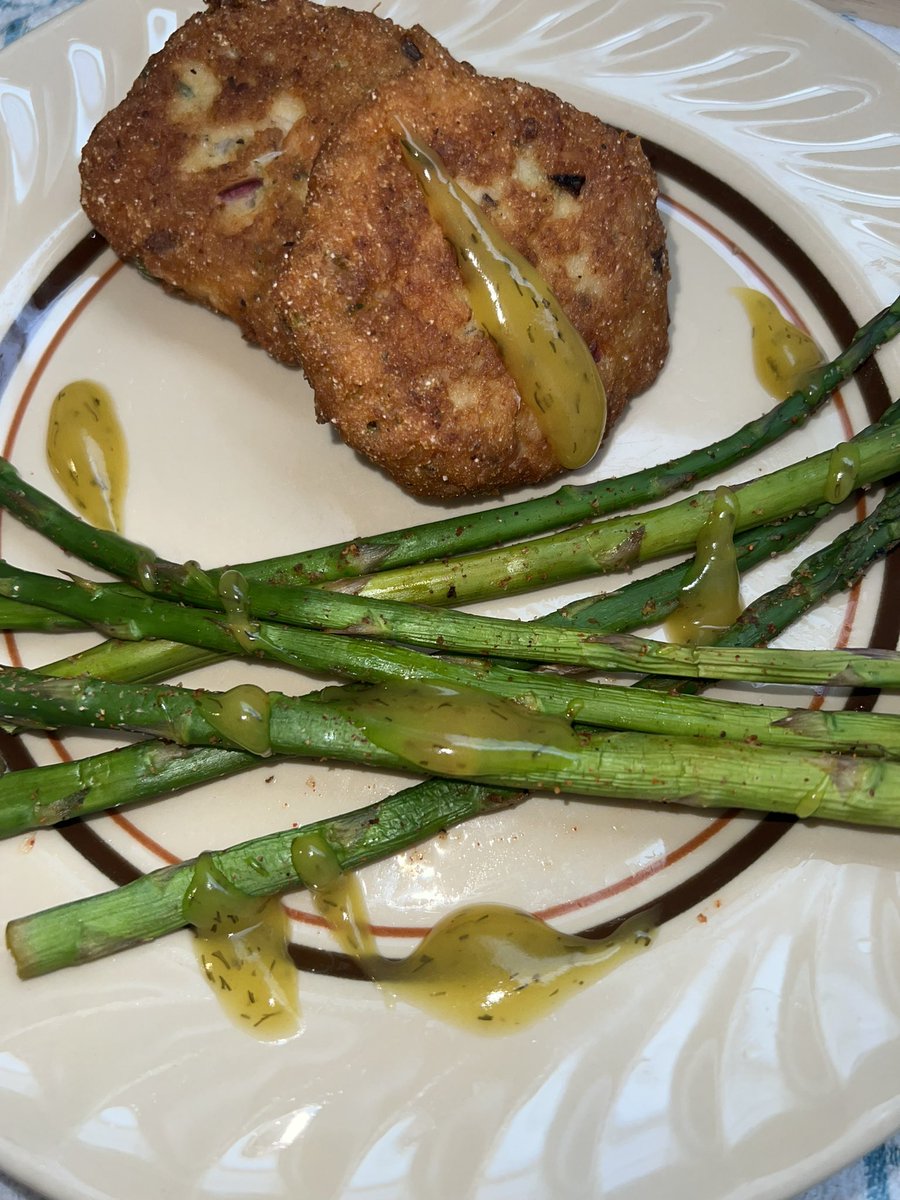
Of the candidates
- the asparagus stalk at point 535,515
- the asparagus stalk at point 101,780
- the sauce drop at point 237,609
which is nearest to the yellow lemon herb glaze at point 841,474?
the asparagus stalk at point 535,515

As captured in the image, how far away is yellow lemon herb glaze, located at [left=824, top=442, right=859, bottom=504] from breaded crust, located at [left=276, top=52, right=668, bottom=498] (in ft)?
2.38

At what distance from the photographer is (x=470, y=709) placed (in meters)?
2.61

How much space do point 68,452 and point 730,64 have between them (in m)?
2.85

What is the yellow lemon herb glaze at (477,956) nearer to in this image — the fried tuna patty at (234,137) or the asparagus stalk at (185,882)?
the asparagus stalk at (185,882)

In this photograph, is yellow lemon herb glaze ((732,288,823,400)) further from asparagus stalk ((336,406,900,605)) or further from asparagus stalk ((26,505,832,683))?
asparagus stalk ((26,505,832,683))

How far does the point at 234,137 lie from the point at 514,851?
8.03ft

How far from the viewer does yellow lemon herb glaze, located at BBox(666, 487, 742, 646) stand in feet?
9.66

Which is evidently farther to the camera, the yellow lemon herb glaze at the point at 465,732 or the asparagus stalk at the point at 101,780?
the asparagus stalk at the point at 101,780

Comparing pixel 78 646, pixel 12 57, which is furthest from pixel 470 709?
pixel 12 57

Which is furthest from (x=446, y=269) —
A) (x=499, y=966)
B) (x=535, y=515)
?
(x=499, y=966)

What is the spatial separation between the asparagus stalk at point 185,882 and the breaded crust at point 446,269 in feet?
3.34

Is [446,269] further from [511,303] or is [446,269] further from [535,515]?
[535,515]

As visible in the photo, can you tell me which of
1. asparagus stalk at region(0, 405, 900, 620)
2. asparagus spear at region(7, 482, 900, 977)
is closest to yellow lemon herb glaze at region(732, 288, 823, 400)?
asparagus stalk at region(0, 405, 900, 620)

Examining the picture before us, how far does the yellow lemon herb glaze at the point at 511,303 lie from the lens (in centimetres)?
295
